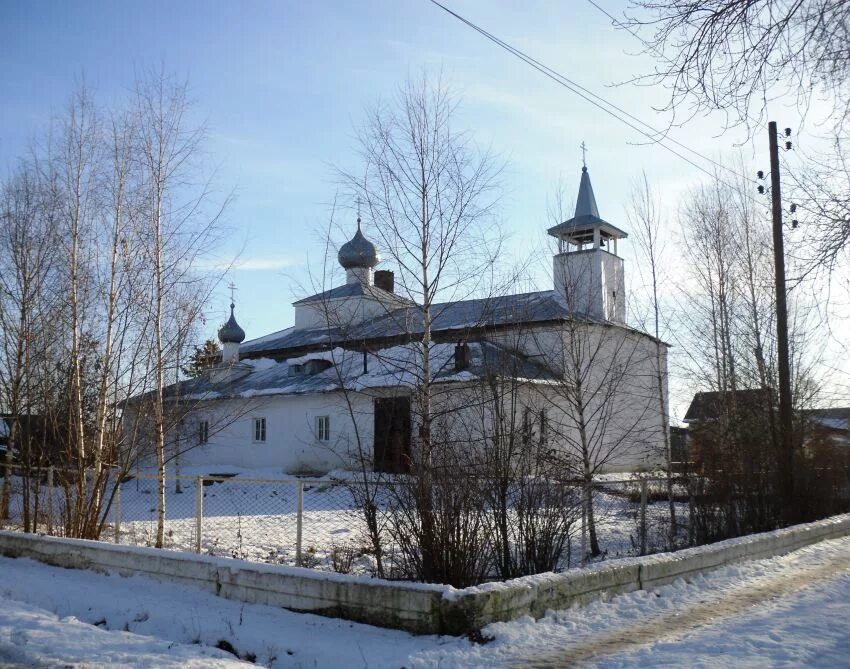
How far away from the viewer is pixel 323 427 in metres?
31.6

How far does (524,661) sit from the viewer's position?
595 cm

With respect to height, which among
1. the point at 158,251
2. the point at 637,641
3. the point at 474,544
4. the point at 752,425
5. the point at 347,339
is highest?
the point at 158,251

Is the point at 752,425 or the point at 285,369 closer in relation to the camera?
the point at 752,425

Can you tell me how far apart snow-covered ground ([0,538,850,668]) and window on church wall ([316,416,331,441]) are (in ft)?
73.8

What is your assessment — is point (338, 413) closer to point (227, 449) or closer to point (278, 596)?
point (227, 449)

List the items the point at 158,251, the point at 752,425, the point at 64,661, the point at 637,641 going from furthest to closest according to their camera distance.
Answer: the point at 752,425 → the point at 158,251 → the point at 637,641 → the point at 64,661

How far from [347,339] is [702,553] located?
5.23 m

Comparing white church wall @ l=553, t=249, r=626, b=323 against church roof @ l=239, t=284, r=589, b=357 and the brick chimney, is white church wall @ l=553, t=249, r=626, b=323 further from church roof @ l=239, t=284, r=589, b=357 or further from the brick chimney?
the brick chimney


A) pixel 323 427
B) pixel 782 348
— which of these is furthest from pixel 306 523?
pixel 323 427

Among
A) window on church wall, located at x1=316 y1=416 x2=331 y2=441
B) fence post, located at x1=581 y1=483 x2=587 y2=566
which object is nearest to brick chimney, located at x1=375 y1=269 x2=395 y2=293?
window on church wall, located at x1=316 y1=416 x2=331 y2=441

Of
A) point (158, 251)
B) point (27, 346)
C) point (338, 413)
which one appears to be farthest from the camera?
point (338, 413)

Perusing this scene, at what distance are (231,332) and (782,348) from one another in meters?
30.4

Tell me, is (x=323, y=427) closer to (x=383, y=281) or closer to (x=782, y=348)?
(x=383, y=281)

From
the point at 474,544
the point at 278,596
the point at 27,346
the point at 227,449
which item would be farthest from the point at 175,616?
the point at 227,449
